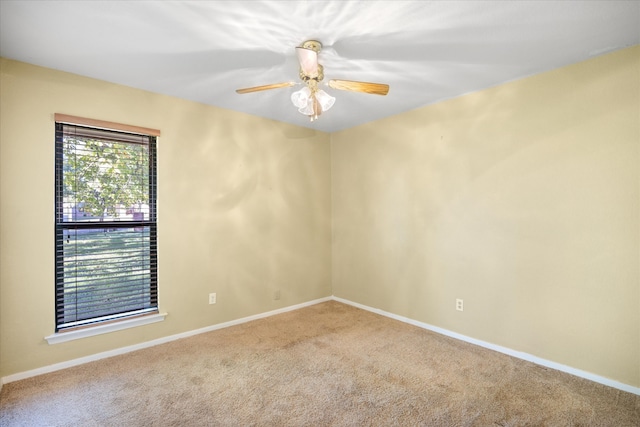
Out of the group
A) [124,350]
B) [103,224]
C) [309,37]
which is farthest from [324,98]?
[124,350]

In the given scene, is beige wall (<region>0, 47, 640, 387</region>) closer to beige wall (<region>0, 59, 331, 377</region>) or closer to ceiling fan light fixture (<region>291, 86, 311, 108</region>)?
beige wall (<region>0, 59, 331, 377</region>)

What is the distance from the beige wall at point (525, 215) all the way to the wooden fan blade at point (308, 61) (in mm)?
1779

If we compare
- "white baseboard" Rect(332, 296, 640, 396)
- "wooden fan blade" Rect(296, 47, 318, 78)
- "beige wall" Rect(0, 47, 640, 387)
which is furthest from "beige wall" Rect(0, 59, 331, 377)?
"wooden fan blade" Rect(296, 47, 318, 78)

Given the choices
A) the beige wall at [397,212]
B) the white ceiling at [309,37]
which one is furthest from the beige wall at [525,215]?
the white ceiling at [309,37]

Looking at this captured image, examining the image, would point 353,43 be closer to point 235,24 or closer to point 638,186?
point 235,24

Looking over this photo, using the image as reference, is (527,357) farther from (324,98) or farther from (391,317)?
(324,98)

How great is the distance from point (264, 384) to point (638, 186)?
2.94 m

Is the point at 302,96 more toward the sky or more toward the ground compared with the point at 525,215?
more toward the sky

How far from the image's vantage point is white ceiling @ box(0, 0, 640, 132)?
5.65ft

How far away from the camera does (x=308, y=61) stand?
185cm

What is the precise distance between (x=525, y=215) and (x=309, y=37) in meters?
2.22

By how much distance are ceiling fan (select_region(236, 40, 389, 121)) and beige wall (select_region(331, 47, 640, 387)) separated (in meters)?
1.40

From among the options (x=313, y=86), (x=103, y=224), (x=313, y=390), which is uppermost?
(x=313, y=86)

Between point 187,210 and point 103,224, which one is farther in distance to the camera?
point 187,210
